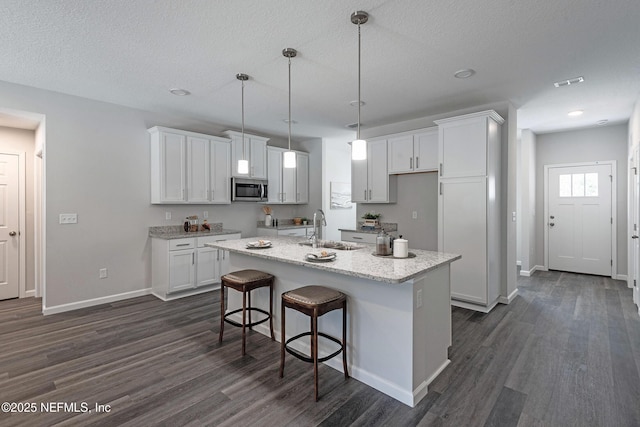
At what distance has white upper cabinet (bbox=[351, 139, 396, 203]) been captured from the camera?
509 centimetres

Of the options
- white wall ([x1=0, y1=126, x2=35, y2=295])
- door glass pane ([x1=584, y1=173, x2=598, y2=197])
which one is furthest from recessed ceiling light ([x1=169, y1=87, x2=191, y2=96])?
door glass pane ([x1=584, y1=173, x2=598, y2=197])

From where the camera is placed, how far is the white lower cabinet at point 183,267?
432 cm

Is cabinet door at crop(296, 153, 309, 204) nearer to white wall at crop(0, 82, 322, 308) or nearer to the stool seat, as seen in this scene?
white wall at crop(0, 82, 322, 308)

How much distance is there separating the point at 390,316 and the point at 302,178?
4669 millimetres

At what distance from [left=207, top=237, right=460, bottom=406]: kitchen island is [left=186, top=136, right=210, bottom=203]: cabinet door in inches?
98.4

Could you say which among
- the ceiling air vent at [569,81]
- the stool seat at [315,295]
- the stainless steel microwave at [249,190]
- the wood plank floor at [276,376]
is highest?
the ceiling air vent at [569,81]

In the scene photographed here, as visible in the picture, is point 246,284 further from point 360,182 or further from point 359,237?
point 360,182

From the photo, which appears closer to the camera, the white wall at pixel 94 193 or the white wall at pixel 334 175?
the white wall at pixel 94 193

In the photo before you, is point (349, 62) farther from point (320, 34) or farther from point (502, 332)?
point (502, 332)

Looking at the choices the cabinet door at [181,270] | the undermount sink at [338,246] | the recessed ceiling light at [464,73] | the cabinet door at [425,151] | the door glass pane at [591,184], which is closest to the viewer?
the undermount sink at [338,246]

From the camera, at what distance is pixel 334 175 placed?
6891 millimetres

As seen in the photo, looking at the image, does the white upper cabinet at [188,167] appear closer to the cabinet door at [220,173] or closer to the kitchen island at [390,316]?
the cabinet door at [220,173]

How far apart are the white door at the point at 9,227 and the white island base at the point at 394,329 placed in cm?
450

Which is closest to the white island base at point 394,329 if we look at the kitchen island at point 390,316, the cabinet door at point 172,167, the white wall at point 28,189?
the kitchen island at point 390,316
